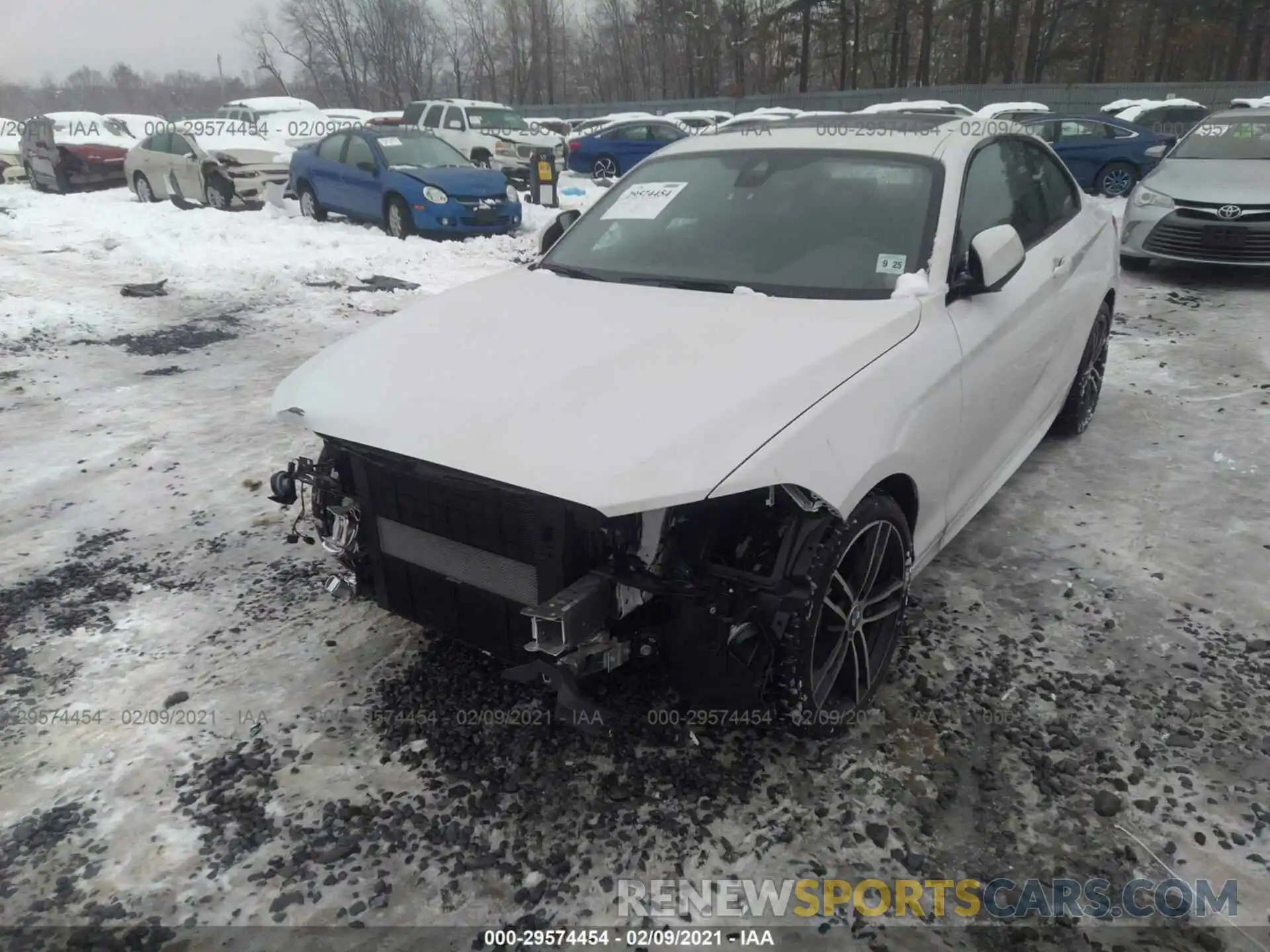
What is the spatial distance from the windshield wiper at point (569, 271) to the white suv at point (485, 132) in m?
14.3

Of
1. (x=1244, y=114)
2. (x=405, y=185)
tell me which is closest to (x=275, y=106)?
(x=405, y=185)

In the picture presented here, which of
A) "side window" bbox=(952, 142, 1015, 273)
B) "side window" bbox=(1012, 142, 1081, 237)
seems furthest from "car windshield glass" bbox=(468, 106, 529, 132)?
"side window" bbox=(952, 142, 1015, 273)

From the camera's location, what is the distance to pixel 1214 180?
8414 millimetres

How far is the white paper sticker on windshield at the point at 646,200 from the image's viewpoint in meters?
3.62

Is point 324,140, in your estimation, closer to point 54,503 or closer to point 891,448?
point 54,503

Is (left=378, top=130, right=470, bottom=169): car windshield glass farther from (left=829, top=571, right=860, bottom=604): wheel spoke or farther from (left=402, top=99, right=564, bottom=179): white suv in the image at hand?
(left=829, top=571, right=860, bottom=604): wheel spoke

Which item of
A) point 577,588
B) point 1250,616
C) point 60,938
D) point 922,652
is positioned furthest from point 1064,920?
point 60,938

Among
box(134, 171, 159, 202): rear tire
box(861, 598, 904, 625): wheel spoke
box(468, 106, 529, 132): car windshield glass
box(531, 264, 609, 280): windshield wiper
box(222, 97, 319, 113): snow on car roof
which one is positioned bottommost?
box(861, 598, 904, 625): wheel spoke

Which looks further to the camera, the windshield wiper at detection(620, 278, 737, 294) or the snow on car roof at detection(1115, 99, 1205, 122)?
the snow on car roof at detection(1115, 99, 1205, 122)

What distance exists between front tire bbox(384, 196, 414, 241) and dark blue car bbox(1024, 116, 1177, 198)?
10.8 meters

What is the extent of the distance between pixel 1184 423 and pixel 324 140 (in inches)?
468

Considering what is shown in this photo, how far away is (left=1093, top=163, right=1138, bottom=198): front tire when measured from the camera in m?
14.7

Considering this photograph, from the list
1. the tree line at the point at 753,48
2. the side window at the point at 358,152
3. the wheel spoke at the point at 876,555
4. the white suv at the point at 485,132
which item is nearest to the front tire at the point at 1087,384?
the wheel spoke at the point at 876,555

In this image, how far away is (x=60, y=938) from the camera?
6.73 feet
